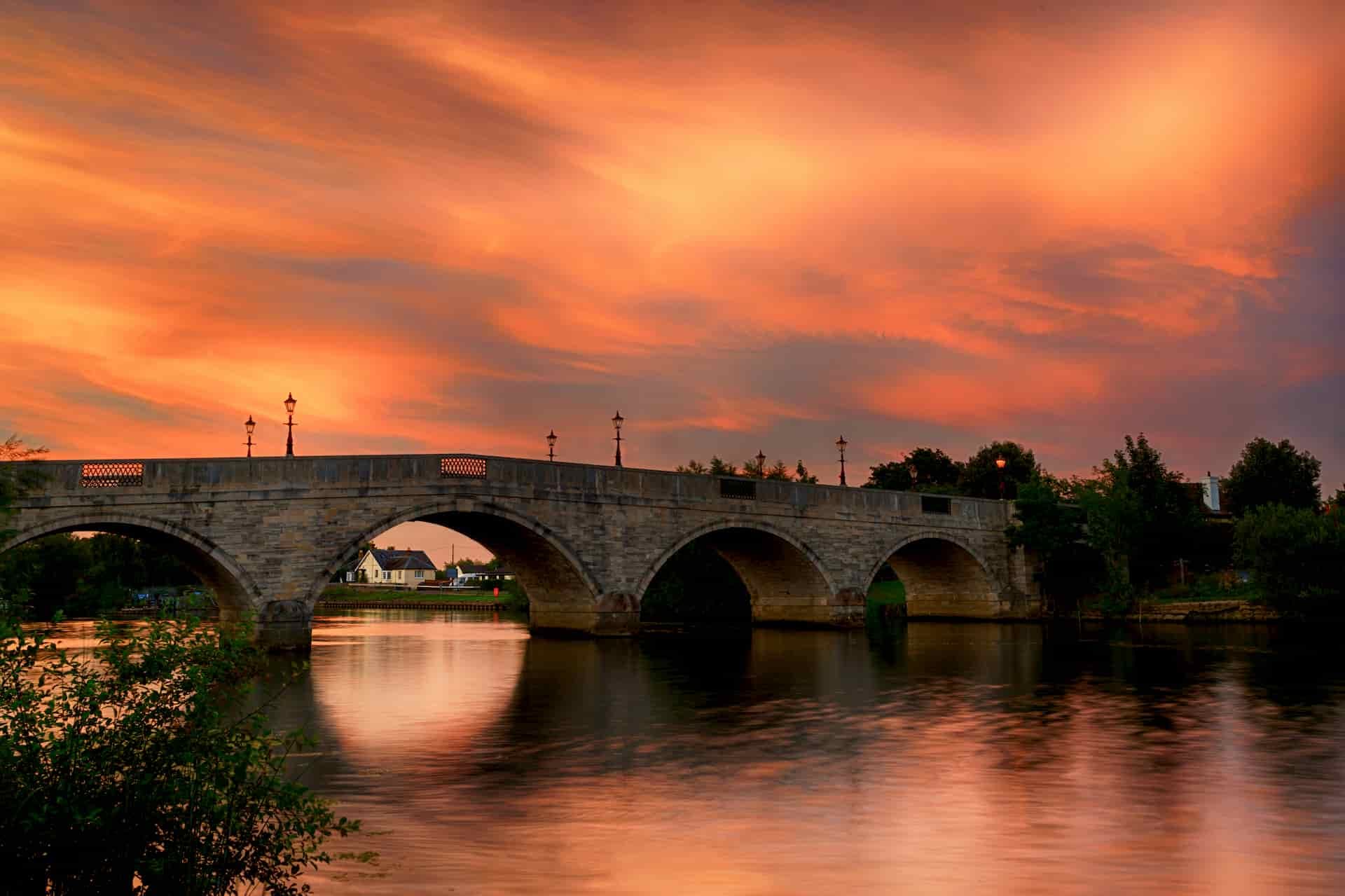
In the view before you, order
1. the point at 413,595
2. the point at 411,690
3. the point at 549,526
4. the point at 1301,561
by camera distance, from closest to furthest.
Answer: the point at 411,690
the point at 549,526
the point at 1301,561
the point at 413,595

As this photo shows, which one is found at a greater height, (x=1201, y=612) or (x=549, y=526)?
(x=549, y=526)

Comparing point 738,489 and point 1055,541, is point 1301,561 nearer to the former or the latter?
point 1055,541

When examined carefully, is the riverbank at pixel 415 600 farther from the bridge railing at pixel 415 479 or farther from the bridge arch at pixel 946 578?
the bridge railing at pixel 415 479

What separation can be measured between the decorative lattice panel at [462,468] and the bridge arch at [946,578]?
901 inches

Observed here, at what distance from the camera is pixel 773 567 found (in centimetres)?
4831

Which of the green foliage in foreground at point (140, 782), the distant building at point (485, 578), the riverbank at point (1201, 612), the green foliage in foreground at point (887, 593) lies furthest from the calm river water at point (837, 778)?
the distant building at point (485, 578)

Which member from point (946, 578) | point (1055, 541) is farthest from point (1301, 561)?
point (946, 578)

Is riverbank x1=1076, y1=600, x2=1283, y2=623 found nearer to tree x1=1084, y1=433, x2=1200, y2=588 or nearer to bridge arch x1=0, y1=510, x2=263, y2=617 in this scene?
tree x1=1084, y1=433, x2=1200, y2=588

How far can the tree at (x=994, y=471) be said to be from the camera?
268 ft

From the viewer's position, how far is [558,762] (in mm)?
14734

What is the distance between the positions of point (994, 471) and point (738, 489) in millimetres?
45905

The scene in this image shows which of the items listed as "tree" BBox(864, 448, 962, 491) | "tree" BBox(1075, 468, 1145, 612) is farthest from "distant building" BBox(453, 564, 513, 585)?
"tree" BBox(1075, 468, 1145, 612)

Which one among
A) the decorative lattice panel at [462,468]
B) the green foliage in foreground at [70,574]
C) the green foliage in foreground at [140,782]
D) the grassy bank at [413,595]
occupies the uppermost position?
the decorative lattice panel at [462,468]

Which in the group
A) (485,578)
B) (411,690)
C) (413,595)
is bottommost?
(411,690)
